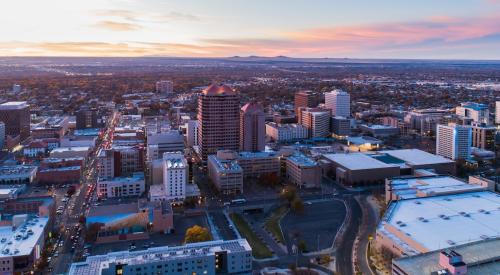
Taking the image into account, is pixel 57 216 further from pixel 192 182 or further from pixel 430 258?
pixel 430 258

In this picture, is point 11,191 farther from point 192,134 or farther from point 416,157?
point 416,157

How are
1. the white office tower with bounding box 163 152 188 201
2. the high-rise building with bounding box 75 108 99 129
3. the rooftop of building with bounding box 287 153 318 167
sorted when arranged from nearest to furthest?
the white office tower with bounding box 163 152 188 201, the rooftop of building with bounding box 287 153 318 167, the high-rise building with bounding box 75 108 99 129

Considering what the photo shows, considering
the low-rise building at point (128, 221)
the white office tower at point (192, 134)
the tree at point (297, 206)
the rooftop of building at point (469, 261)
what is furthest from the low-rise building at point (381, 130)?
the rooftop of building at point (469, 261)

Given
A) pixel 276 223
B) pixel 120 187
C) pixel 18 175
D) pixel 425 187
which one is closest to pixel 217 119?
pixel 120 187

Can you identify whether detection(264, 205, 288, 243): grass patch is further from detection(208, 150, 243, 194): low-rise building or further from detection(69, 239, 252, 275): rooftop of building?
detection(69, 239, 252, 275): rooftop of building

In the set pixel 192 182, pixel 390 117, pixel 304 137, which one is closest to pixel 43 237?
pixel 192 182

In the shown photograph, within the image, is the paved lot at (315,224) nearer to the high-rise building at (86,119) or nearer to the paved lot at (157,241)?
the paved lot at (157,241)

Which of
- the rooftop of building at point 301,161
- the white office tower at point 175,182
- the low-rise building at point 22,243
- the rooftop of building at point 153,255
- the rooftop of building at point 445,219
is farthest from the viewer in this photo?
the rooftop of building at point 301,161

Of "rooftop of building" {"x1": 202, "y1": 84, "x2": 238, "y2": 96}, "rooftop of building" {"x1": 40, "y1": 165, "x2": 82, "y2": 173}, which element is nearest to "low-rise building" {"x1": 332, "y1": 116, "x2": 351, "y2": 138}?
"rooftop of building" {"x1": 202, "y1": 84, "x2": 238, "y2": 96}
